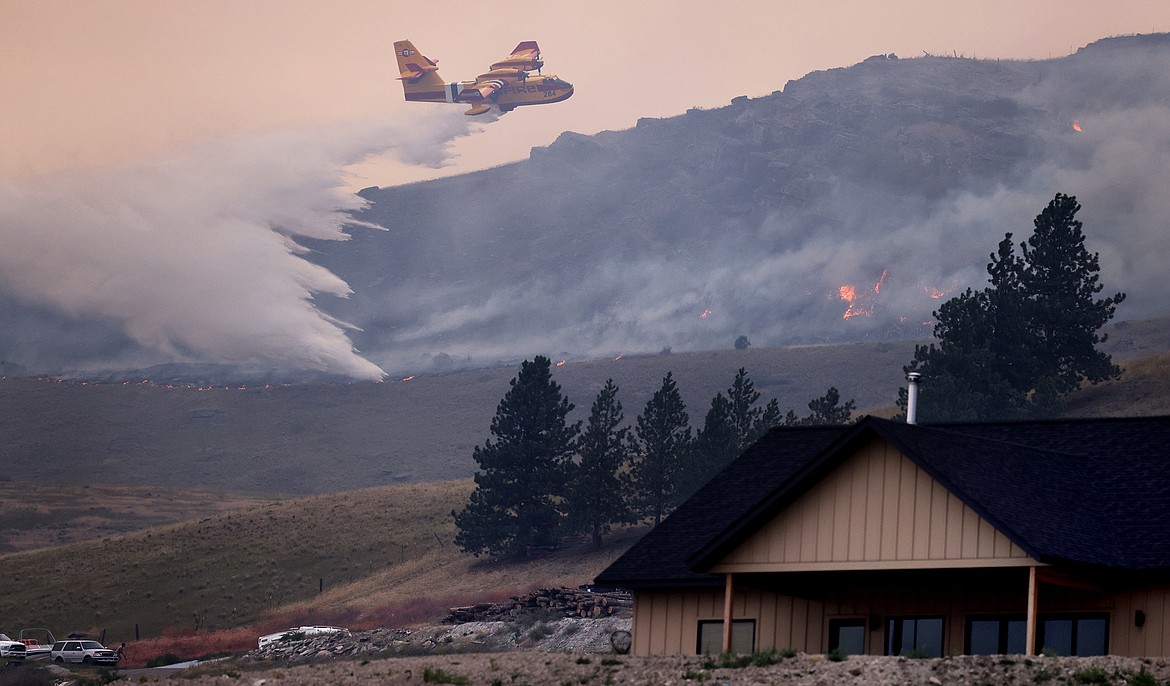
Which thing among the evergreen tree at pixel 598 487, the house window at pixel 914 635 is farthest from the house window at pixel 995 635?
the evergreen tree at pixel 598 487

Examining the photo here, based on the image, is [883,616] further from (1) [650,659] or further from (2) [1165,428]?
(2) [1165,428]

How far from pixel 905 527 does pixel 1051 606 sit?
345cm

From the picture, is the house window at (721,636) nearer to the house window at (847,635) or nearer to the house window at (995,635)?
the house window at (847,635)

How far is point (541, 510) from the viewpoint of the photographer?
3319 inches

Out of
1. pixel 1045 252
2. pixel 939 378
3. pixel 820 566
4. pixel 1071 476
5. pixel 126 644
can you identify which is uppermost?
pixel 1045 252

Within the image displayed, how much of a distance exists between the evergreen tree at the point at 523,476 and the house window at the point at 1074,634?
5547 cm

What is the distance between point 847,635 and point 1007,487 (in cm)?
454

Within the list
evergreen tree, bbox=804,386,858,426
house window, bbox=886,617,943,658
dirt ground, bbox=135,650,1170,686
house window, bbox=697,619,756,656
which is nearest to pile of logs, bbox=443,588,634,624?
evergreen tree, bbox=804,386,858,426

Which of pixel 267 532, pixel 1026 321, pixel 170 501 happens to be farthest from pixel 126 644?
pixel 170 501

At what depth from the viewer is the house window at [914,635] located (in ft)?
95.8

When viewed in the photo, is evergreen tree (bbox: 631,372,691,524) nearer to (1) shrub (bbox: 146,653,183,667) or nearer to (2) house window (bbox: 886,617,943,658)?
(1) shrub (bbox: 146,653,183,667)

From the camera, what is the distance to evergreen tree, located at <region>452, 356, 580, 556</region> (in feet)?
276

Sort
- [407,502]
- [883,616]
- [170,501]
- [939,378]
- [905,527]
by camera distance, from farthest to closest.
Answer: [170,501], [407,502], [939,378], [883,616], [905,527]

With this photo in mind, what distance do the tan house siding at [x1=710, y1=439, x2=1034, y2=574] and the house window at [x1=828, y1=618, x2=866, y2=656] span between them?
2828 millimetres
